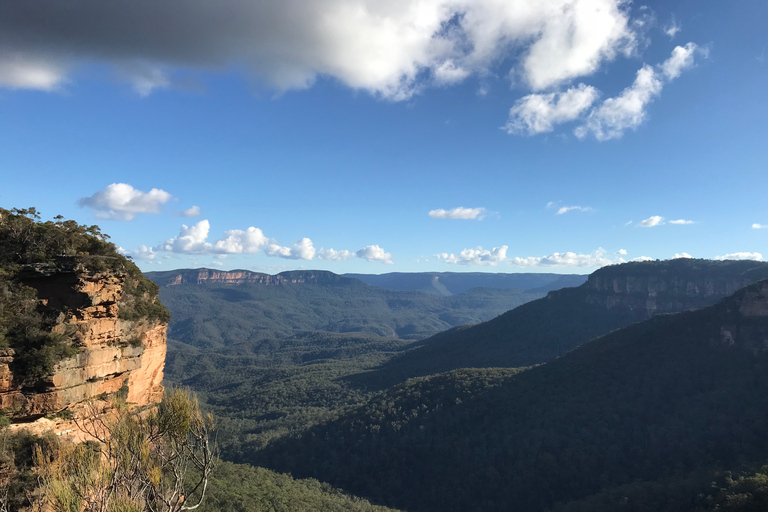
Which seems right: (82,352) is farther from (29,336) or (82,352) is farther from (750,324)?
(750,324)

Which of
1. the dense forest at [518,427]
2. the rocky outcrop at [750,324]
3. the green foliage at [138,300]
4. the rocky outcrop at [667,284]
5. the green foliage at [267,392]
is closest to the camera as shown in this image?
the green foliage at [138,300]

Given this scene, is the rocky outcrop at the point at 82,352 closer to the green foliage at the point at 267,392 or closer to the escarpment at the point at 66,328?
the escarpment at the point at 66,328

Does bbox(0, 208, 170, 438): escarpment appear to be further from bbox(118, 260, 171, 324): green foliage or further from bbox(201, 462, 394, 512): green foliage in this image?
bbox(201, 462, 394, 512): green foliage

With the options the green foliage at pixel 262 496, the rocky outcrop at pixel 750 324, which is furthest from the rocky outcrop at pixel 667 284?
the green foliage at pixel 262 496

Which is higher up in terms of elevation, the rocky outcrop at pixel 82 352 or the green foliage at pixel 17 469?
the rocky outcrop at pixel 82 352

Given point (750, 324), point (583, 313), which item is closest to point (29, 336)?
point (750, 324)

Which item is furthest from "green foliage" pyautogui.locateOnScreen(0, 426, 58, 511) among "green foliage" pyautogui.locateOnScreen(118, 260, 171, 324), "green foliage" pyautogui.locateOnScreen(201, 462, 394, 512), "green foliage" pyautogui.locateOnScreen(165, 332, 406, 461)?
"green foliage" pyautogui.locateOnScreen(165, 332, 406, 461)
